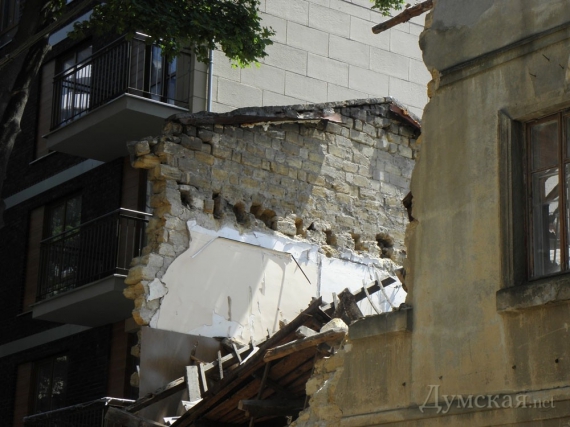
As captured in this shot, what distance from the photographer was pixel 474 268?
343 inches

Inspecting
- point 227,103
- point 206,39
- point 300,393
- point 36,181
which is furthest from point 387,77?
point 300,393

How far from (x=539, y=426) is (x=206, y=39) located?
8.56 metres

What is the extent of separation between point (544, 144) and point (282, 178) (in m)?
7.28

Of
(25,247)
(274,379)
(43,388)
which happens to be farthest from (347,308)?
(25,247)

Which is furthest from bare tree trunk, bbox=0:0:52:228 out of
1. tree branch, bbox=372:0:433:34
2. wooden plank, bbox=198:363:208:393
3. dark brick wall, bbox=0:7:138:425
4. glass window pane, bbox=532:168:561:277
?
glass window pane, bbox=532:168:561:277

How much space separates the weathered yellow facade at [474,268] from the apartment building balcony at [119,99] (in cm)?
773

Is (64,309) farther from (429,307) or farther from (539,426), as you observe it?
(539,426)

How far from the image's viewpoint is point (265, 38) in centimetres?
1574

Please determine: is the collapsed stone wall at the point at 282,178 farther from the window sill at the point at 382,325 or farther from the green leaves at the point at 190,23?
the window sill at the point at 382,325

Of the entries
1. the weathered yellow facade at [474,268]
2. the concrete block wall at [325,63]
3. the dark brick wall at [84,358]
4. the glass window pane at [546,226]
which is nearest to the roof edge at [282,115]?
the concrete block wall at [325,63]

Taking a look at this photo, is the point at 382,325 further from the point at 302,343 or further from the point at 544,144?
the point at 302,343

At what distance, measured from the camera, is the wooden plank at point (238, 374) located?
12344mm

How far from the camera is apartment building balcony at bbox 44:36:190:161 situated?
16656 millimetres

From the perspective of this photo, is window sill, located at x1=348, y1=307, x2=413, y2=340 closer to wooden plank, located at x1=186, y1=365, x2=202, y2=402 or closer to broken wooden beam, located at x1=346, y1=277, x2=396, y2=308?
broken wooden beam, located at x1=346, y1=277, x2=396, y2=308
